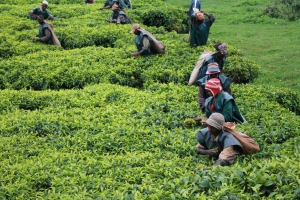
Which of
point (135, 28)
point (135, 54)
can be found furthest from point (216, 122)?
point (135, 54)

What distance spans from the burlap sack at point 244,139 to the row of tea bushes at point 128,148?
5.0 inches

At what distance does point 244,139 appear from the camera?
19.9 ft

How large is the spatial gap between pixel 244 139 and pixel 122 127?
7.85 feet

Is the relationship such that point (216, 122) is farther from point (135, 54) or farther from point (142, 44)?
point (135, 54)

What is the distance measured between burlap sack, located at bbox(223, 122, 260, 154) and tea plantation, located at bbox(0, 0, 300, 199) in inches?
5.8

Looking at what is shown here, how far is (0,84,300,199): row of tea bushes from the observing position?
204 inches

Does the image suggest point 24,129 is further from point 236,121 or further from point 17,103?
point 236,121

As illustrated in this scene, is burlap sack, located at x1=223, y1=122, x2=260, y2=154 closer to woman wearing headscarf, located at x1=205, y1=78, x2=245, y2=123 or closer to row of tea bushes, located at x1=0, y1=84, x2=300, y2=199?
row of tea bushes, located at x1=0, y1=84, x2=300, y2=199

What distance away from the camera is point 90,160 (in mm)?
6438

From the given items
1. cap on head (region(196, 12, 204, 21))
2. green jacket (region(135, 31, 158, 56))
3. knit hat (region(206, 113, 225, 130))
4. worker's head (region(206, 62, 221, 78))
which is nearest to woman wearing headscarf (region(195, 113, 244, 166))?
knit hat (region(206, 113, 225, 130))

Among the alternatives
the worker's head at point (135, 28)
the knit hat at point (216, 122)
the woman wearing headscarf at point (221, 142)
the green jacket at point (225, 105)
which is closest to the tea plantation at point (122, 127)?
the woman wearing headscarf at point (221, 142)

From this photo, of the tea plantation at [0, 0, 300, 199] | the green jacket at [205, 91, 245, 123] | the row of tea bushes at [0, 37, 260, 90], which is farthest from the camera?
the row of tea bushes at [0, 37, 260, 90]

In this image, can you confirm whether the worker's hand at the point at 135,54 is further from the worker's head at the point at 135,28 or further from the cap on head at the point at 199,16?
the cap on head at the point at 199,16

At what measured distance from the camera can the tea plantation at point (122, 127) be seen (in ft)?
17.5
